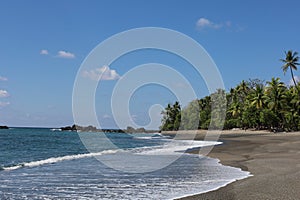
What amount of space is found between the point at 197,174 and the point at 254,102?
2366 inches

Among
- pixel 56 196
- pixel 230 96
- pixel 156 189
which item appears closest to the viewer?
pixel 56 196

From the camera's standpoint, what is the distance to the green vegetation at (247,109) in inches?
2518

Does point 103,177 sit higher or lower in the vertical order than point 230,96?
lower

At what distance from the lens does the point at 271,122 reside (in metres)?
71.9

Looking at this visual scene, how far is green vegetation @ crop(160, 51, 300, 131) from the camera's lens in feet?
210

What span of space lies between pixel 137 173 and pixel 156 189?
4.03 metres

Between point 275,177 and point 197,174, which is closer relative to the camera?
point 275,177

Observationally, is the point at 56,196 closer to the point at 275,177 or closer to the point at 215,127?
the point at 275,177

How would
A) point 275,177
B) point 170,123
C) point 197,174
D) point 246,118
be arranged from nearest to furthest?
point 275,177 → point 197,174 → point 246,118 → point 170,123

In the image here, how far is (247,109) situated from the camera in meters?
77.5

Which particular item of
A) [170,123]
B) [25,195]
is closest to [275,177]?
[25,195]

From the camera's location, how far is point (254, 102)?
69.8m

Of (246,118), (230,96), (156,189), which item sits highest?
(230,96)

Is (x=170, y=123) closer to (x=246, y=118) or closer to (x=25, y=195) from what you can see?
(x=246, y=118)
